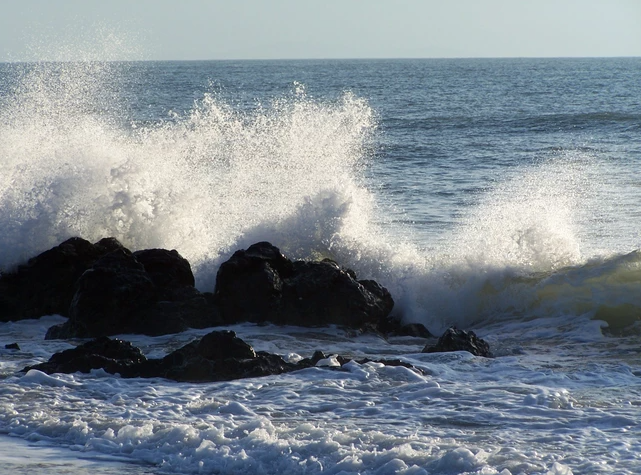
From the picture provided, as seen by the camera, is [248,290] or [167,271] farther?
[167,271]

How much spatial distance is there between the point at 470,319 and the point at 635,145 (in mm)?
18565

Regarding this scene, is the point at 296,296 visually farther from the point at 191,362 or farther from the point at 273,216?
the point at 273,216

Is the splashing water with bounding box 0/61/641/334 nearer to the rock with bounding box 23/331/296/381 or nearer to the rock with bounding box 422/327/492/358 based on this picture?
the rock with bounding box 422/327/492/358

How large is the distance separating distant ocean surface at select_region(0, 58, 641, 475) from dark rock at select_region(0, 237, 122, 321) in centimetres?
28

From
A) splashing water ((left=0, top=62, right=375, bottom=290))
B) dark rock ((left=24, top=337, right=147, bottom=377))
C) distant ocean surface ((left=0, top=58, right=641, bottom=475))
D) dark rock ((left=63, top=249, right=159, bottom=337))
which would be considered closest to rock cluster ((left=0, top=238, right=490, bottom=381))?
dark rock ((left=63, top=249, right=159, bottom=337))

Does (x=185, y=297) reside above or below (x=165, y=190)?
below

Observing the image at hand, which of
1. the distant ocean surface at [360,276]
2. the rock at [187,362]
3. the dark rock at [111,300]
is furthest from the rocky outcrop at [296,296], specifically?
the rock at [187,362]

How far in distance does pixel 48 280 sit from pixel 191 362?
3.86 m

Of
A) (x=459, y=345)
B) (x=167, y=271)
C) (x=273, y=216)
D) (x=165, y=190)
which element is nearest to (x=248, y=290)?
(x=167, y=271)

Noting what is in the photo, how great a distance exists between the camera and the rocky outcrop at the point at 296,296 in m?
9.94

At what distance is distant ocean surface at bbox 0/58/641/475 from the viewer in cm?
591

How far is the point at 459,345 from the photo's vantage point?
8430 mm

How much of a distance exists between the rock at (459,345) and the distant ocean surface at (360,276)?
26 cm

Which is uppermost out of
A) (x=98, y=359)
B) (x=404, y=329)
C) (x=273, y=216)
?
(x=273, y=216)
